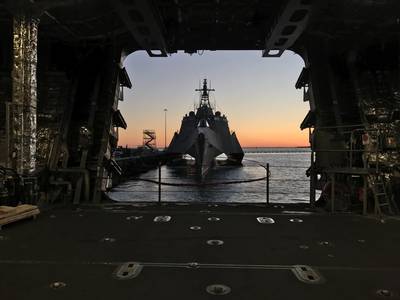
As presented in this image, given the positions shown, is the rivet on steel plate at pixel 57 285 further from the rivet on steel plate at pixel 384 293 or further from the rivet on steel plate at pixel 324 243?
the rivet on steel plate at pixel 324 243

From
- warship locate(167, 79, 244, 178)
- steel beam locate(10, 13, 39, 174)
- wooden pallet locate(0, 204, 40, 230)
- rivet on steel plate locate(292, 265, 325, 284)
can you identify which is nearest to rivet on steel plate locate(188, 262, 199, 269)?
rivet on steel plate locate(292, 265, 325, 284)

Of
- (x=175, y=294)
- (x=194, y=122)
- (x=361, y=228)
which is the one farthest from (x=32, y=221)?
(x=194, y=122)

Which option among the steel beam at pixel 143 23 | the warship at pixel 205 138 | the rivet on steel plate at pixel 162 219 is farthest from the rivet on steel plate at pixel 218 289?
the warship at pixel 205 138

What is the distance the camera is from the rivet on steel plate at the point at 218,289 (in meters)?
3.58

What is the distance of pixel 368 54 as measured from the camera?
12.5 metres

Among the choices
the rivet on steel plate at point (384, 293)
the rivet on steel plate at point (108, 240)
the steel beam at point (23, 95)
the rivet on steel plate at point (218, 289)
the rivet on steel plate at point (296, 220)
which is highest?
the steel beam at point (23, 95)

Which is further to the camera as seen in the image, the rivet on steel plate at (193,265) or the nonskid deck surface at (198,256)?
the rivet on steel plate at (193,265)

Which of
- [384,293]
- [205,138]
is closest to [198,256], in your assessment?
[384,293]

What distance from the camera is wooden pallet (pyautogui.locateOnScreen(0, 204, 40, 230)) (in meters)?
6.28

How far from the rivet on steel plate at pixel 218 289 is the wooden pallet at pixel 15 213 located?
13.1 ft

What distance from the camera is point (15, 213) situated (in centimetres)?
656

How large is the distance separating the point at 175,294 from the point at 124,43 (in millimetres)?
10561

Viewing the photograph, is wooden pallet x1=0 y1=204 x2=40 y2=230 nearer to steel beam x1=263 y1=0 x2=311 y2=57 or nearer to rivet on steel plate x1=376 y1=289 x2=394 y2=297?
rivet on steel plate x1=376 y1=289 x2=394 y2=297

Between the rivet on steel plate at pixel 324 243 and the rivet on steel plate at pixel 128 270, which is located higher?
the rivet on steel plate at pixel 324 243
